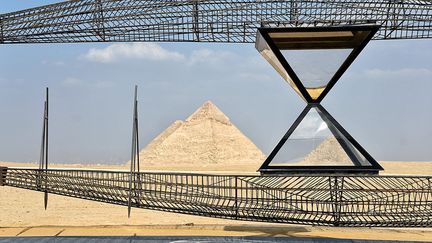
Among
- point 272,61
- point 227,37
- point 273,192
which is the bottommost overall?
point 273,192

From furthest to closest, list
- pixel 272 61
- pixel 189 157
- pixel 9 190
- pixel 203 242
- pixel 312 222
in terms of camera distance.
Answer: pixel 189 157, pixel 9 190, pixel 272 61, pixel 312 222, pixel 203 242

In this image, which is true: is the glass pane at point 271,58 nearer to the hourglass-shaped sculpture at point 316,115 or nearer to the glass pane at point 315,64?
the hourglass-shaped sculpture at point 316,115

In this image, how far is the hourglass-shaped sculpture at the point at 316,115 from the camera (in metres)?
14.9

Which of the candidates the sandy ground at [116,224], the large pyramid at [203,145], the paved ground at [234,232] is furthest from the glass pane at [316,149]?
the large pyramid at [203,145]

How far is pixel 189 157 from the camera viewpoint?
255 ft

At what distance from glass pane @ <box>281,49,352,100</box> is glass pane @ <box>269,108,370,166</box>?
3.58ft

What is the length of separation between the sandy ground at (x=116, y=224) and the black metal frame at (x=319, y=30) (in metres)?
3.83

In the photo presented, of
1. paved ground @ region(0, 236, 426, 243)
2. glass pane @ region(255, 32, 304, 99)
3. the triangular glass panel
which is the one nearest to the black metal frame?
glass pane @ region(255, 32, 304, 99)

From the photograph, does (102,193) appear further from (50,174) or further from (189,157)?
(189,157)

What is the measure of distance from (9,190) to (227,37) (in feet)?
66.7

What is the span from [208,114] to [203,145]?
1044 centimetres

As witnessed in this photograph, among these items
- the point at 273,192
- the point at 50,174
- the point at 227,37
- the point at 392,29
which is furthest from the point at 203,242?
the point at 392,29

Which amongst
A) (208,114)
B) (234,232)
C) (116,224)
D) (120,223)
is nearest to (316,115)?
(234,232)

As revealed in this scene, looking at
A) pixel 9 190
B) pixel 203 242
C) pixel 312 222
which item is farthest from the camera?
pixel 9 190
